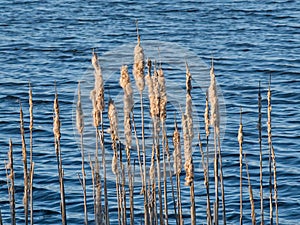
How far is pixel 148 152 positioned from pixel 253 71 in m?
3.91

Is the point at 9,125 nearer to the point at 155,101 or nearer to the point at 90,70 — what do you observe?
the point at 90,70

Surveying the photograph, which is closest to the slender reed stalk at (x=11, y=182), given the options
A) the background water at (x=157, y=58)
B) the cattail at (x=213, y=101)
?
the cattail at (x=213, y=101)

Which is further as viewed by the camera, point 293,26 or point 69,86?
point 293,26

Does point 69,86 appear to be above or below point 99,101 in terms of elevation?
below

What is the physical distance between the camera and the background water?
8.33m

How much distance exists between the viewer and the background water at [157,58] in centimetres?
833

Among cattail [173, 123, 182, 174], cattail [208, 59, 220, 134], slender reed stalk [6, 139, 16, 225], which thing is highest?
cattail [208, 59, 220, 134]

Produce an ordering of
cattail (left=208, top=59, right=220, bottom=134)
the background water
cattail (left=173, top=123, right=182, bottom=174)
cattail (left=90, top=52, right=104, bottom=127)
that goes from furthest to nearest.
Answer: the background water
cattail (left=173, top=123, right=182, bottom=174)
cattail (left=208, top=59, right=220, bottom=134)
cattail (left=90, top=52, right=104, bottom=127)

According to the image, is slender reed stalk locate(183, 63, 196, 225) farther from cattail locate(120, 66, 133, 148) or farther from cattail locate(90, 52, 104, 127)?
cattail locate(90, 52, 104, 127)

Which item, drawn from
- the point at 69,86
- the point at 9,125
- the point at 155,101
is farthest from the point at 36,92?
the point at 155,101

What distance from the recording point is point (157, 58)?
14.1 metres

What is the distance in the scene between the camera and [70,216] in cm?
761

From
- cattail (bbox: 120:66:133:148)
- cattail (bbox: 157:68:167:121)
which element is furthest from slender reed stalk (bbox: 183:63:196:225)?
cattail (bbox: 120:66:133:148)

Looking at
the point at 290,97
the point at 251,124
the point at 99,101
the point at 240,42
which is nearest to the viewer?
the point at 99,101
